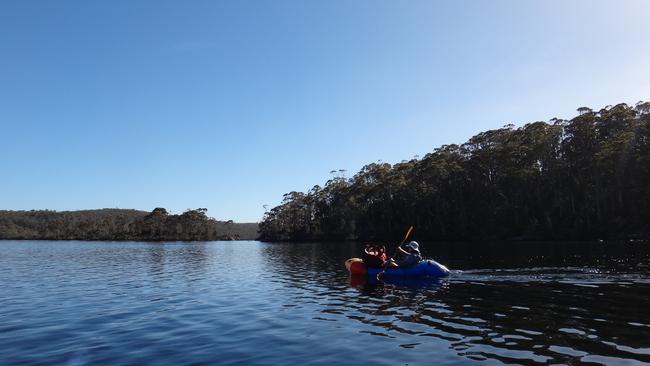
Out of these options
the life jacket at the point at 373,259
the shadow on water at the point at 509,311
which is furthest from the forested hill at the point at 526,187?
the life jacket at the point at 373,259

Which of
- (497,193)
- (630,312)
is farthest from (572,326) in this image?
(497,193)

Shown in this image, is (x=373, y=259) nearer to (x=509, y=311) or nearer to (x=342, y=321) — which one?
(x=509, y=311)

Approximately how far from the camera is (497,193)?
9081 centimetres

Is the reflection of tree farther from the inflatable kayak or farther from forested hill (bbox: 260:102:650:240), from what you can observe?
forested hill (bbox: 260:102:650:240)

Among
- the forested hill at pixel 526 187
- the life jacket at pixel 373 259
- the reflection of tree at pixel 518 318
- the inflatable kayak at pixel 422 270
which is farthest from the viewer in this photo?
the forested hill at pixel 526 187

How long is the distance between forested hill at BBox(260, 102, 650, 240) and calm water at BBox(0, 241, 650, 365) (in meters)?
57.8

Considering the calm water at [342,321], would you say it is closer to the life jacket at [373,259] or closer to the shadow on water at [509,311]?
the shadow on water at [509,311]

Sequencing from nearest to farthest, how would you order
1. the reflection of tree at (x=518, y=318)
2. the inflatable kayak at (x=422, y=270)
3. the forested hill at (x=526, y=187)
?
1. the reflection of tree at (x=518, y=318)
2. the inflatable kayak at (x=422, y=270)
3. the forested hill at (x=526, y=187)

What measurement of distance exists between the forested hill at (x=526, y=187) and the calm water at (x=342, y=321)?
Result: 190ft

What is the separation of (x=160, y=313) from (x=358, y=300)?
758 centimetres

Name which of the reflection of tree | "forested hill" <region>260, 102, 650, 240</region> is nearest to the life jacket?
the reflection of tree

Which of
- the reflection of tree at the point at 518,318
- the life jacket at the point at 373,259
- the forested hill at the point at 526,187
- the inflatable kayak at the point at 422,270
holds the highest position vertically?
the forested hill at the point at 526,187

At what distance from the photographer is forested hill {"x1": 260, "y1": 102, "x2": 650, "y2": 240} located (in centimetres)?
7350

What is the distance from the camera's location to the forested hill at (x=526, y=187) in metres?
73.5
